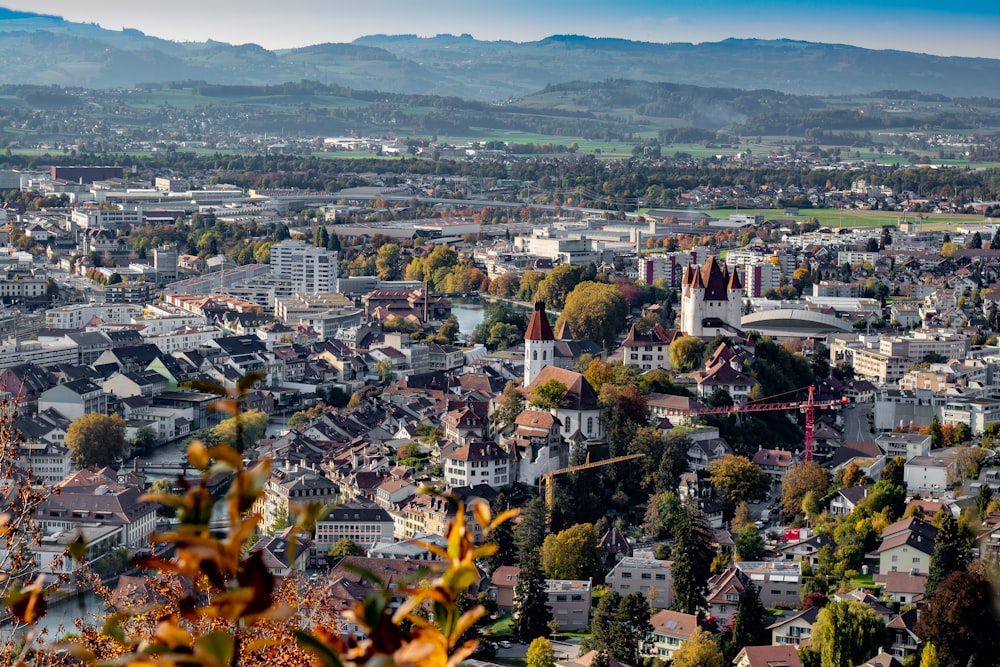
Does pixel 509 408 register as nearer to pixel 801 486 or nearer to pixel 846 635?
pixel 801 486

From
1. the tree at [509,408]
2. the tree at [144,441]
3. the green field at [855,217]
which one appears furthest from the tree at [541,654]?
the green field at [855,217]

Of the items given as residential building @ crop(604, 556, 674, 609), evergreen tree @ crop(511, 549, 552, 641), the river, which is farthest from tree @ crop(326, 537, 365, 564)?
the river

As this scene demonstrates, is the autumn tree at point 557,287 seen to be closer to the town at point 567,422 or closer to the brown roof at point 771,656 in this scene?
the town at point 567,422

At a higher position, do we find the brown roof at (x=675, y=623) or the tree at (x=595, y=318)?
the tree at (x=595, y=318)

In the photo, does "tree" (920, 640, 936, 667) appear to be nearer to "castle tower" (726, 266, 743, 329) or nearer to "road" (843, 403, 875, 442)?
"road" (843, 403, 875, 442)

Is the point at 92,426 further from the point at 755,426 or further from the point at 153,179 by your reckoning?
the point at 153,179

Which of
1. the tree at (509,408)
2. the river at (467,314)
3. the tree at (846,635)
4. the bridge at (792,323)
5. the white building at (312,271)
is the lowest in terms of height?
the river at (467,314)

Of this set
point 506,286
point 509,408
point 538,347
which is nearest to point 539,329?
point 538,347
